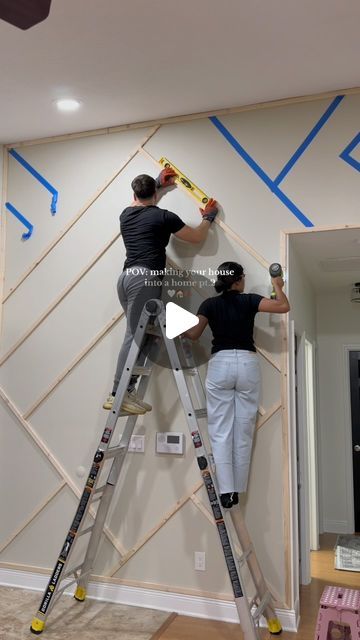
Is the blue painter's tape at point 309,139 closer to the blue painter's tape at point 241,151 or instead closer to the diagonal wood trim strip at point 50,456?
the blue painter's tape at point 241,151

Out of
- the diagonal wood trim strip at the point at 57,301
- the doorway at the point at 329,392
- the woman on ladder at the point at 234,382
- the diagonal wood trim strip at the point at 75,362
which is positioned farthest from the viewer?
the doorway at the point at 329,392

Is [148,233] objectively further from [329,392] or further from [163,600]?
[329,392]

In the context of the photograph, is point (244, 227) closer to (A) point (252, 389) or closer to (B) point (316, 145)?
(B) point (316, 145)

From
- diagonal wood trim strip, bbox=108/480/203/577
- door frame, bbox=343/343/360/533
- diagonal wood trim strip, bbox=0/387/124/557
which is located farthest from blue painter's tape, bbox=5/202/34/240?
door frame, bbox=343/343/360/533

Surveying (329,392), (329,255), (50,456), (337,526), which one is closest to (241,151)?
(329,255)

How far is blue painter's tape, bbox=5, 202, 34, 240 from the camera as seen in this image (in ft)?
13.0

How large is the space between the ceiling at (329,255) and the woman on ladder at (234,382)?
478mm

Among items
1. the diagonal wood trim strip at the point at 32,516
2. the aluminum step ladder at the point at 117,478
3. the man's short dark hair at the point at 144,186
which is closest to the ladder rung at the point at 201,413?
the aluminum step ladder at the point at 117,478

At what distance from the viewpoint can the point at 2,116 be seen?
3639 millimetres

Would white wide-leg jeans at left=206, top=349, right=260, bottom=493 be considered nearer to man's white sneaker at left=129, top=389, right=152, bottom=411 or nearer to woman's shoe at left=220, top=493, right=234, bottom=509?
woman's shoe at left=220, top=493, right=234, bottom=509

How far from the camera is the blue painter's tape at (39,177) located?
392cm

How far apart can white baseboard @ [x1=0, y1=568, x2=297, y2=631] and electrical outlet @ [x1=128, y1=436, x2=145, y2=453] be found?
0.86 metres

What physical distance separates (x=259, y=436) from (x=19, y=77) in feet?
8.51

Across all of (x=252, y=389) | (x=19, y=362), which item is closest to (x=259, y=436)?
(x=252, y=389)
